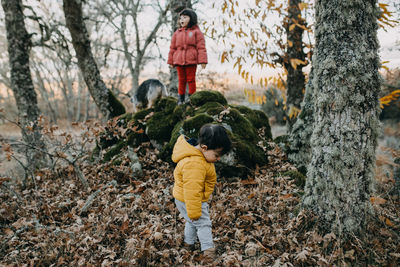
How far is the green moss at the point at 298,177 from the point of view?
169 inches

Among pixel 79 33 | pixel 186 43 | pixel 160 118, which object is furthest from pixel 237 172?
pixel 79 33

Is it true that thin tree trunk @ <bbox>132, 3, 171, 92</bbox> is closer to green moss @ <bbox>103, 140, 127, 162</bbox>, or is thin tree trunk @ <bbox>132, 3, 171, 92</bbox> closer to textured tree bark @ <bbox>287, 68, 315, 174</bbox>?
green moss @ <bbox>103, 140, 127, 162</bbox>

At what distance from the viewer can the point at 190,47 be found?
226 inches

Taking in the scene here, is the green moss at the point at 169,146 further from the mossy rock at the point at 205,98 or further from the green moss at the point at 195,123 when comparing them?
the mossy rock at the point at 205,98

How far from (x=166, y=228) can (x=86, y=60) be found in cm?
592

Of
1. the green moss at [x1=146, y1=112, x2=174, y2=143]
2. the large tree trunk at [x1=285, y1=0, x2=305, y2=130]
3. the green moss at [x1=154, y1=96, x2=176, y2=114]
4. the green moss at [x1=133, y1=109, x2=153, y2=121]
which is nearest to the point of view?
the green moss at [x1=146, y1=112, x2=174, y2=143]

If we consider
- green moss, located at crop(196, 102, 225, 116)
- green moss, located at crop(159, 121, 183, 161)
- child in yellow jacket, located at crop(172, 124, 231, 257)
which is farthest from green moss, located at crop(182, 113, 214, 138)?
child in yellow jacket, located at crop(172, 124, 231, 257)

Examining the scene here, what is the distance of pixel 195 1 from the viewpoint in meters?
14.8

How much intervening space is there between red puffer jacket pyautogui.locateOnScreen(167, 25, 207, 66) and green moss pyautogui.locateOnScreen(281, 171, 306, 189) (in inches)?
120

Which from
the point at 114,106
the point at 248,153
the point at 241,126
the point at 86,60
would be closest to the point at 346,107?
the point at 248,153

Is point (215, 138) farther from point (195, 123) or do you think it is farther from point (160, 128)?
point (160, 128)

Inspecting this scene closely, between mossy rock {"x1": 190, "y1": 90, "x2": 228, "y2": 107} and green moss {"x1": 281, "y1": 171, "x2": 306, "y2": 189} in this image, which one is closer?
green moss {"x1": 281, "y1": 171, "x2": 306, "y2": 189}

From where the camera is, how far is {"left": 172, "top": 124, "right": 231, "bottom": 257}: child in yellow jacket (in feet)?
8.95

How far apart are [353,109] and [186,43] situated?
3.99m
